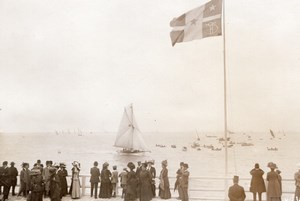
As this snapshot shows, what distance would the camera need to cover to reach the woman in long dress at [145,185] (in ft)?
47.2

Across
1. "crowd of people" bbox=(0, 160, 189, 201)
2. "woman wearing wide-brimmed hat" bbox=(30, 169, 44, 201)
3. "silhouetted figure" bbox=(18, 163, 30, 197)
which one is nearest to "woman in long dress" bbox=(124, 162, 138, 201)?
"crowd of people" bbox=(0, 160, 189, 201)

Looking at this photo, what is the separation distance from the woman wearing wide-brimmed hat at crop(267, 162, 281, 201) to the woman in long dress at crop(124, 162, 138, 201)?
4.96 m

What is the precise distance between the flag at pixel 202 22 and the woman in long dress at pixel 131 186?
233 inches

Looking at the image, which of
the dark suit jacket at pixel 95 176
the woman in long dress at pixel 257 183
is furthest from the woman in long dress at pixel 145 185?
the woman in long dress at pixel 257 183

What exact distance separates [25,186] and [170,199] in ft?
20.2

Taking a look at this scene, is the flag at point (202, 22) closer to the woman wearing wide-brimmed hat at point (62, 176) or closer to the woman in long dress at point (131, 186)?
the woman in long dress at point (131, 186)

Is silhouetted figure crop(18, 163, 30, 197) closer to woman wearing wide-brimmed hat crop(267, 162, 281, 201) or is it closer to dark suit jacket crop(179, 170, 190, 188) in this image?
dark suit jacket crop(179, 170, 190, 188)

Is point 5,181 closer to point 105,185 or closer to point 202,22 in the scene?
point 105,185

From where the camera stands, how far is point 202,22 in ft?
50.4

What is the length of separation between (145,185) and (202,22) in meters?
6.99

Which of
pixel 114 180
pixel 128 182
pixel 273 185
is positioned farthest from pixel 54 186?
pixel 273 185

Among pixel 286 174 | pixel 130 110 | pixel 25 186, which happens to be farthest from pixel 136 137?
pixel 25 186

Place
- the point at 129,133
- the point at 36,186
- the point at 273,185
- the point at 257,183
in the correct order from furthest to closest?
the point at 129,133
the point at 36,186
the point at 257,183
the point at 273,185

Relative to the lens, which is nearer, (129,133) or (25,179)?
(25,179)
